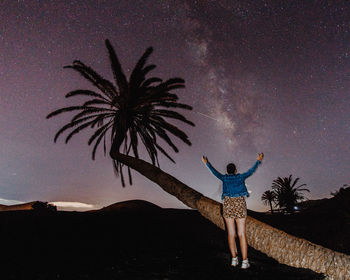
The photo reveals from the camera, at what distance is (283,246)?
4.21 meters

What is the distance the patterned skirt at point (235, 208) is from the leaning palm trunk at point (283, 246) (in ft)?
1.69

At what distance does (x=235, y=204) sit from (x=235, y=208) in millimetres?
75

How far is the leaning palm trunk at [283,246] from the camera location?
3.65 metres

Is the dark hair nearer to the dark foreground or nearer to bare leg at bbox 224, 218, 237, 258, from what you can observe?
bare leg at bbox 224, 218, 237, 258

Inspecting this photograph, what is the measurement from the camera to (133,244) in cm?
593

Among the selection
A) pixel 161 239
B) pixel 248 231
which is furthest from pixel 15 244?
pixel 248 231

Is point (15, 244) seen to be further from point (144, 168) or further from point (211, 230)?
point (211, 230)

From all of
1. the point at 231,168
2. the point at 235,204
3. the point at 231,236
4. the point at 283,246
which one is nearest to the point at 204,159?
the point at 231,168

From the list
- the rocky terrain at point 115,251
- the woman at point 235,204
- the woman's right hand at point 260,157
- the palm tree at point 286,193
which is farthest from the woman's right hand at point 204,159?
the palm tree at point 286,193

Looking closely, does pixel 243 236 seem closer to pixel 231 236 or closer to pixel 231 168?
pixel 231 236

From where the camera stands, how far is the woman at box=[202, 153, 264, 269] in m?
4.31

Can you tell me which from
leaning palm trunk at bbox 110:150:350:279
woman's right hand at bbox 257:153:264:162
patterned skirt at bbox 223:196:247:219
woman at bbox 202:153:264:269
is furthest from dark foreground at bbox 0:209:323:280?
woman's right hand at bbox 257:153:264:162

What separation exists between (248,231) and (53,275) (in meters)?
3.63

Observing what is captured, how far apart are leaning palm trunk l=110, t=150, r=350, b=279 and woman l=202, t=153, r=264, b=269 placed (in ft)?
1.41
